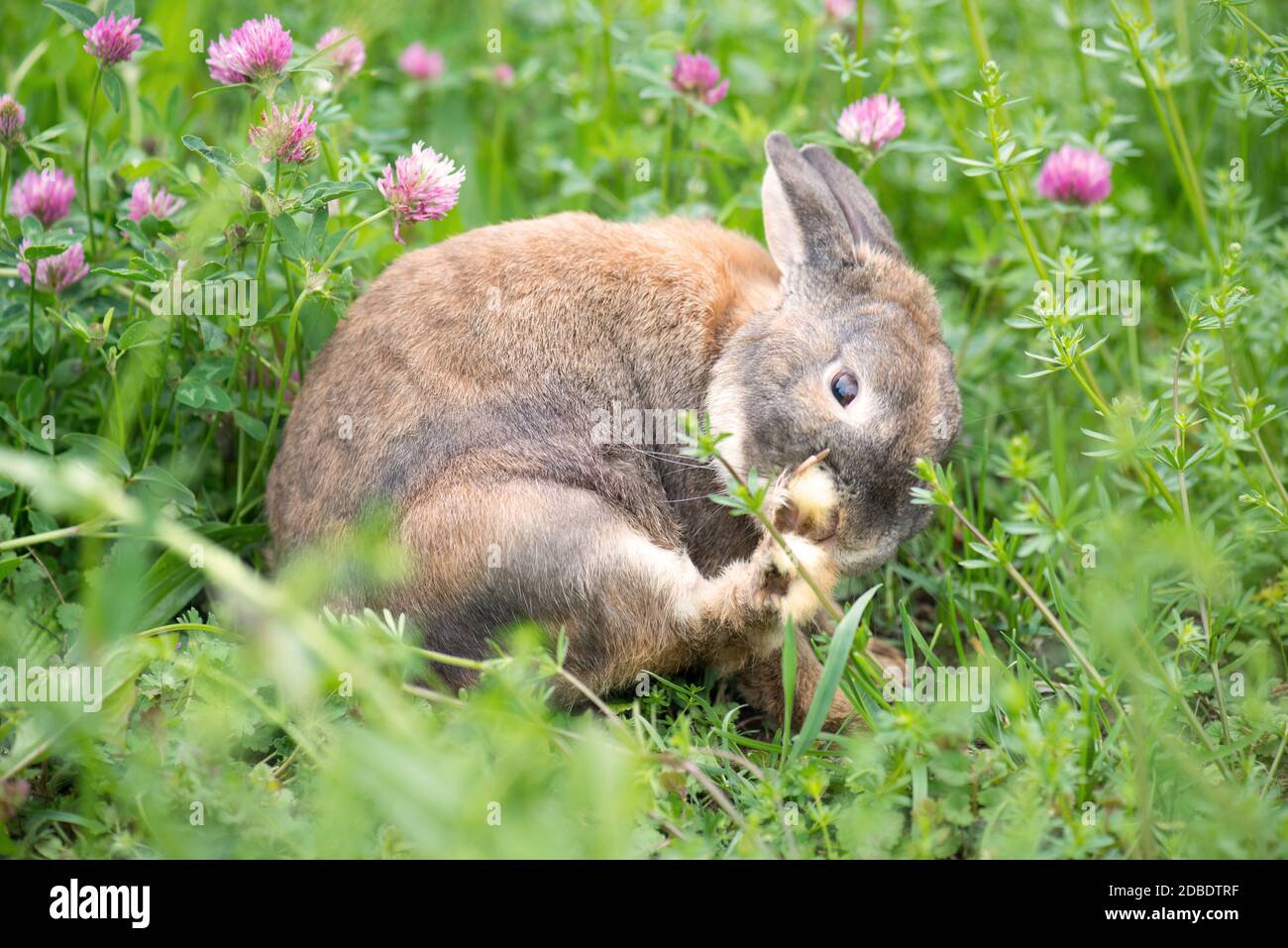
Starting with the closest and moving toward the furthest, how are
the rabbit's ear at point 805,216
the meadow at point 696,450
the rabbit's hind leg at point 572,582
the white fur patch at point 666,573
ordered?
the meadow at point 696,450 < the rabbit's hind leg at point 572,582 < the white fur patch at point 666,573 < the rabbit's ear at point 805,216

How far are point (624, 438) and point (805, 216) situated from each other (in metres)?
1.08

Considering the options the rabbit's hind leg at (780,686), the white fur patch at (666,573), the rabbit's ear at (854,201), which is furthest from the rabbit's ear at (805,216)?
the rabbit's hind leg at (780,686)

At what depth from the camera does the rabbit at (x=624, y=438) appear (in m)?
3.82

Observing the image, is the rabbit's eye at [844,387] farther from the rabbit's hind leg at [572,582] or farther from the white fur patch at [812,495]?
the rabbit's hind leg at [572,582]

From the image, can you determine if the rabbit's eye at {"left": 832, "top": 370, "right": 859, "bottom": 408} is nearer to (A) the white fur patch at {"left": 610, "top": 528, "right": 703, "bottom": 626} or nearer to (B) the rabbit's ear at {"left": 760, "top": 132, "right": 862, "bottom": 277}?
(B) the rabbit's ear at {"left": 760, "top": 132, "right": 862, "bottom": 277}

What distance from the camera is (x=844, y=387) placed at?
13.4ft

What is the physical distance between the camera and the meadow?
118 inches

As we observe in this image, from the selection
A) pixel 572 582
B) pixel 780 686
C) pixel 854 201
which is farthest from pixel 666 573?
pixel 854 201

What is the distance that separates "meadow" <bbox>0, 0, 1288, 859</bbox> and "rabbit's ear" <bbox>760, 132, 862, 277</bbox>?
0.41 meters

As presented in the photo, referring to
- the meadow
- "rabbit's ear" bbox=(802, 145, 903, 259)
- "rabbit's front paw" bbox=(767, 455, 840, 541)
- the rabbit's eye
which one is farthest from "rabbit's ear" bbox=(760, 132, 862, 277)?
"rabbit's front paw" bbox=(767, 455, 840, 541)

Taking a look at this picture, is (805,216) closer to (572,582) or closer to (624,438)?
(624,438)

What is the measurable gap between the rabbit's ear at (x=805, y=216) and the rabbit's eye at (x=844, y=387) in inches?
20.3
